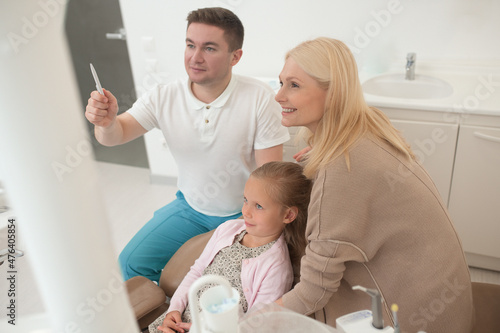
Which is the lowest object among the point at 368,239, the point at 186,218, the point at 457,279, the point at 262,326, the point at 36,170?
the point at 186,218

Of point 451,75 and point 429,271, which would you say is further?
point 451,75

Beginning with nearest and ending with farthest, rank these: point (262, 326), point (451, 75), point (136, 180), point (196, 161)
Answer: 1. point (262, 326)
2. point (196, 161)
3. point (451, 75)
4. point (136, 180)

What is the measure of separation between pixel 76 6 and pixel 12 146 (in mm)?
3279

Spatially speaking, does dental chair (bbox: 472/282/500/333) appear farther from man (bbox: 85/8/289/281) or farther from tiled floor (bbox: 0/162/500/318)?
tiled floor (bbox: 0/162/500/318)

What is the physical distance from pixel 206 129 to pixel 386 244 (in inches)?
36.3

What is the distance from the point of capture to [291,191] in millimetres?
1386

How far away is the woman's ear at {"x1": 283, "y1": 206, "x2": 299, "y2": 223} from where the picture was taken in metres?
1.39

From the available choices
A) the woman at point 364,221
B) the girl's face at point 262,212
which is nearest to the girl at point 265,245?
the girl's face at point 262,212

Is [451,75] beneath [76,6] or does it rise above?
beneath

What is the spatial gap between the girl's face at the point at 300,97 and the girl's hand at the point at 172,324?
27.1 inches

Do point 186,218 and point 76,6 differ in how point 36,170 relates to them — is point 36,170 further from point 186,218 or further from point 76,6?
point 76,6

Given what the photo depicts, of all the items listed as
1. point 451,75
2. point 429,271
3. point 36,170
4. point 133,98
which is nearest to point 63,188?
point 36,170

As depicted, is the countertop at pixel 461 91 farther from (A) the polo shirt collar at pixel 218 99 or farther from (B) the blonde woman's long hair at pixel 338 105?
(B) the blonde woman's long hair at pixel 338 105

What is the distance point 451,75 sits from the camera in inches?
94.4
